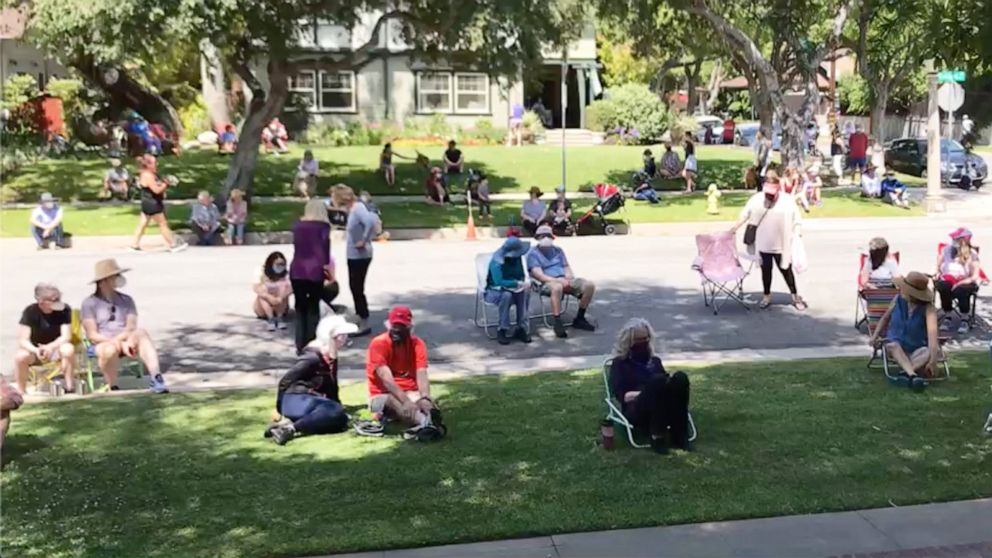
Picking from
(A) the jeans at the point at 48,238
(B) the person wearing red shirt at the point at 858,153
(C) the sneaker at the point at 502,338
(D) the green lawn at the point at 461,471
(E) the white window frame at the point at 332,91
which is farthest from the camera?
(E) the white window frame at the point at 332,91

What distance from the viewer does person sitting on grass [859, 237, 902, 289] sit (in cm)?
1090

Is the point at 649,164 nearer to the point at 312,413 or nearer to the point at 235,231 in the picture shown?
the point at 235,231

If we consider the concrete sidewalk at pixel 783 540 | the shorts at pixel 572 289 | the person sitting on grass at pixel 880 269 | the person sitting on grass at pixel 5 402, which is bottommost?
the concrete sidewalk at pixel 783 540

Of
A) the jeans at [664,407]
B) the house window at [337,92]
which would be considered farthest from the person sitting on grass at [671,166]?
the jeans at [664,407]

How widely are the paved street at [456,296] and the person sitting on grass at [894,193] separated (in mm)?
4820

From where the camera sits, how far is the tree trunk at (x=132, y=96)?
35.5 metres

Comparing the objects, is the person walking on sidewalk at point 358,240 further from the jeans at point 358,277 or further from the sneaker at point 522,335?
the sneaker at point 522,335

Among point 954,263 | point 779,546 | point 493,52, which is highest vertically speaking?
point 493,52

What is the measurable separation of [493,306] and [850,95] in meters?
55.3

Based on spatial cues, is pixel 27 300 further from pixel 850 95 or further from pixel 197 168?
pixel 850 95

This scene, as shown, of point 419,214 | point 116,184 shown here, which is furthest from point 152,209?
point 116,184

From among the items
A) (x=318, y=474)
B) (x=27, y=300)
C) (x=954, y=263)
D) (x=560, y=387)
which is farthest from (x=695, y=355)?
(x=27, y=300)

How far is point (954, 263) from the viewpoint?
1209 cm

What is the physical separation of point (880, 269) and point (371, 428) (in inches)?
240
